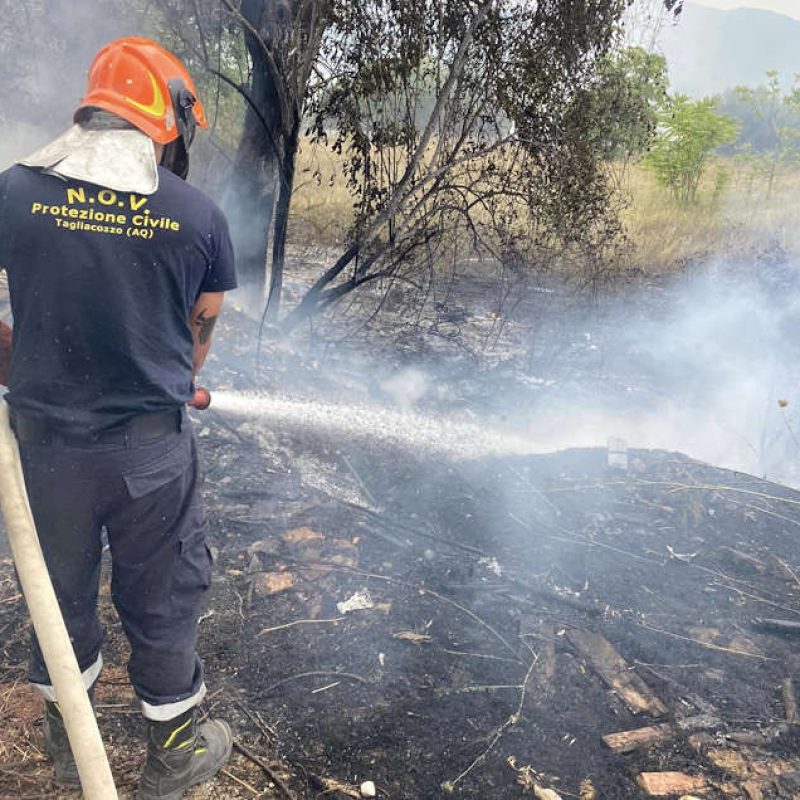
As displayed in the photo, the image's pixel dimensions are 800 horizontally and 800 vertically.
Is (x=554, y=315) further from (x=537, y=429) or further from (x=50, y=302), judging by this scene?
(x=50, y=302)

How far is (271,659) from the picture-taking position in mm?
3092

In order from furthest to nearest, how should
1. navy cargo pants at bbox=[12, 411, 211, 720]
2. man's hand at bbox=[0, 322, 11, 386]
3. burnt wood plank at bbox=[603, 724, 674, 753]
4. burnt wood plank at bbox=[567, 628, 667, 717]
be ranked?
burnt wood plank at bbox=[567, 628, 667, 717] < burnt wood plank at bbox=[603, 724, 674, 753] < man's hand at bbox=[0, 322, 11, 386] < navy cargo pants at bbox=[12, 411, 211, 720]

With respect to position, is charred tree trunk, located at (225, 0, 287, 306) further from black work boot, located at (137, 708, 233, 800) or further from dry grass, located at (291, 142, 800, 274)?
black work boot, located at (137, 708, 233, 800)

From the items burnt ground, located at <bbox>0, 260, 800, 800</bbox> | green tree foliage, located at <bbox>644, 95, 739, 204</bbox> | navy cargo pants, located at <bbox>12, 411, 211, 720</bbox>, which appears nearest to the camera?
navy cargo pants, located at <bbox>12, 411, 211, 720</bbox>

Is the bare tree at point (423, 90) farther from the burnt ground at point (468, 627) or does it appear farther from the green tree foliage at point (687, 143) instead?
the green tree foliage at point (687, 143)

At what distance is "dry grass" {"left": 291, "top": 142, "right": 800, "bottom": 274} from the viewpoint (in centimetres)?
1045

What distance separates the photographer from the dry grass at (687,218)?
1045cm

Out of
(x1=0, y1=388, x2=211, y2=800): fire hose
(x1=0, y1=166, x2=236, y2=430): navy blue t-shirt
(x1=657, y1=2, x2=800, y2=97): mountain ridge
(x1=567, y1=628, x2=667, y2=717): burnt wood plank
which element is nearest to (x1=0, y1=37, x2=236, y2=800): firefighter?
(x1=0, y1=166, x2=236, y2=430): navy blue t-shirt

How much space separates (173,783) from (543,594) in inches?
84.6

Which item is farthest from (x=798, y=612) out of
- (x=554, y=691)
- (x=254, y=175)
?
(x=254, y=175)

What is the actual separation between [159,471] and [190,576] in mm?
396

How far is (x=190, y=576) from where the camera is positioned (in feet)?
7.13

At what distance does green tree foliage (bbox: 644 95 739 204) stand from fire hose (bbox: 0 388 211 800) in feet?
43.1

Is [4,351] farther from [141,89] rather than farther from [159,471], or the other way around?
[141,89]
